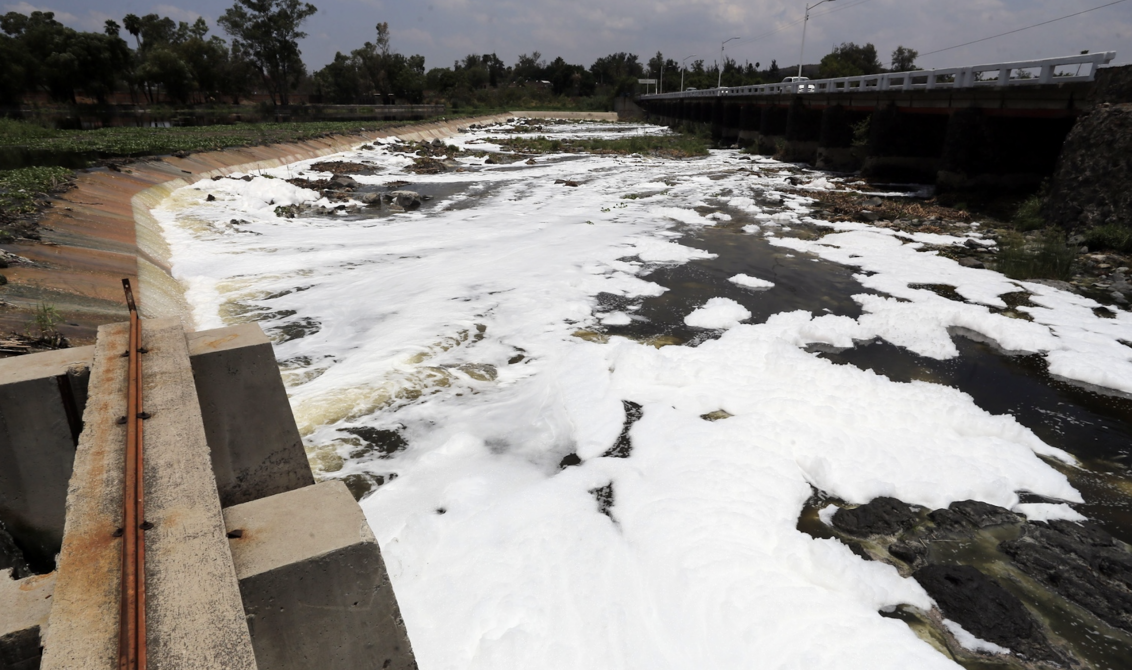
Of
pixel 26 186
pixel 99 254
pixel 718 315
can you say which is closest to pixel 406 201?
pixel 26 186

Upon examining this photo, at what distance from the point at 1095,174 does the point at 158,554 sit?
17.6m

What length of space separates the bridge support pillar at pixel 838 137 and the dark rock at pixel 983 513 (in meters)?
26.9

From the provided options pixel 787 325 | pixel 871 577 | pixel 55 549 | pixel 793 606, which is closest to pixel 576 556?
pixel 793 606

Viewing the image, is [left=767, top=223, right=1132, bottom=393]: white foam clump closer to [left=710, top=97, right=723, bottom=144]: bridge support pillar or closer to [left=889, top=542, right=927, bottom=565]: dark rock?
[left=889, top=542, right=927, bottom=565]: dark rock

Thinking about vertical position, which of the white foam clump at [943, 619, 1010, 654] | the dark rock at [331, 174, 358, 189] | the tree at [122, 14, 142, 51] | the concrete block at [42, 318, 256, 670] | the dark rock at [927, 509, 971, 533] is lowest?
the white foam clump at [943, 619, 1010, 654]

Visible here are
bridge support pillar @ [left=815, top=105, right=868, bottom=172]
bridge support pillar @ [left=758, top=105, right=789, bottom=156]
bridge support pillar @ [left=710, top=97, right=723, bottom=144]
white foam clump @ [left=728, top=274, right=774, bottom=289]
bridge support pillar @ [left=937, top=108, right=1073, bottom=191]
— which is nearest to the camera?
white foam clump @ [left=728, top=274, right=774, bottom=289]

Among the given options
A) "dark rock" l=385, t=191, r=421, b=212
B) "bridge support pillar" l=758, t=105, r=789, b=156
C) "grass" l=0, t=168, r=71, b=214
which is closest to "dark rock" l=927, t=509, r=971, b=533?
"grass" l=0, t=168, r=71, b=214

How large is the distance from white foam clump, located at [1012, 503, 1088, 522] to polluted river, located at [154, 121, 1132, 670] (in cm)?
3

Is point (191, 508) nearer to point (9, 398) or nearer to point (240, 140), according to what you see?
point (9, 398)

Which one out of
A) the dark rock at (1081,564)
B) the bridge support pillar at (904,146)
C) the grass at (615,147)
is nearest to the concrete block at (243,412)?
the dark rock at (1081,564)

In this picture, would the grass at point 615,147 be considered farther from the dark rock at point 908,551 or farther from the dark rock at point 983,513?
the dark rock at point 908,551

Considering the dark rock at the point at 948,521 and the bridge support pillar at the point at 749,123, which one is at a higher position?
the bridge support pillar at the point at 749,123

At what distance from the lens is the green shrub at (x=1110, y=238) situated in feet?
40.1

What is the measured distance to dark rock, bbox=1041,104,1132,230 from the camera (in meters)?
12.7
